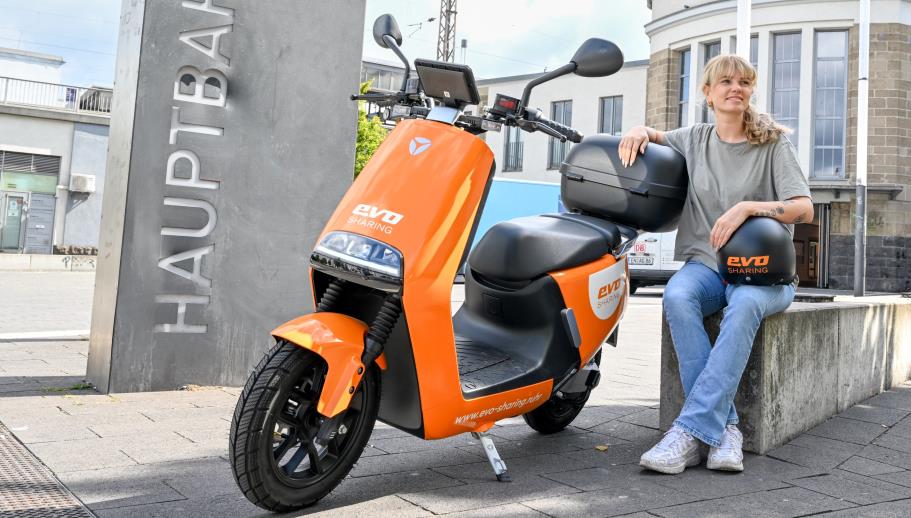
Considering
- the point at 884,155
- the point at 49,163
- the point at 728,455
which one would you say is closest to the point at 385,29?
the point at 728,455

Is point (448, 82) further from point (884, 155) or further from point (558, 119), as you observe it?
point (558, 119)

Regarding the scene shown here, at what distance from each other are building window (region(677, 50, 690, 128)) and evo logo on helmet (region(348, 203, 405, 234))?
26.4 m

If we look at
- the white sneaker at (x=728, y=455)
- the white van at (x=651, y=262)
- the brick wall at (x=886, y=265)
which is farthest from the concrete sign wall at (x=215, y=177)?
the brick wall at (x=886, y=265)

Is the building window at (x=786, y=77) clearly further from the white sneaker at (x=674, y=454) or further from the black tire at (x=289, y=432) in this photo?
the black tire at (x=289, y=432)

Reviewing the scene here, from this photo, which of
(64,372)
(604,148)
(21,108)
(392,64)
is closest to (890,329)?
(604,148)

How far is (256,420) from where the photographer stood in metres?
2.38

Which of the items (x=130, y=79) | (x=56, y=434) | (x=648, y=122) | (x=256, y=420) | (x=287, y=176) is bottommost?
(x=56, y=434)

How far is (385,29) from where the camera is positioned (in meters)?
3.30

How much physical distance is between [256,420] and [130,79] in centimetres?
283

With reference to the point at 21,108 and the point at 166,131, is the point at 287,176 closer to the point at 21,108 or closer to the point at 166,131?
the point at 166,131

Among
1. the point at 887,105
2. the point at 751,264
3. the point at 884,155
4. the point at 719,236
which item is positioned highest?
the point at 887,105

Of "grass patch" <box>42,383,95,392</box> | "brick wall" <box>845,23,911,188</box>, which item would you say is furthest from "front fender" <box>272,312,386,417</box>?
"brick wall" <box>845,23,911,188</box>

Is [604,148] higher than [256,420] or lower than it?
higher

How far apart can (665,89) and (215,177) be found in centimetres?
2526
